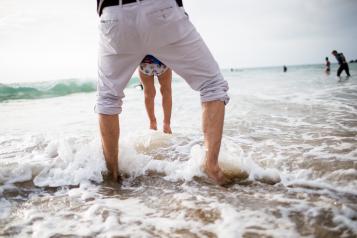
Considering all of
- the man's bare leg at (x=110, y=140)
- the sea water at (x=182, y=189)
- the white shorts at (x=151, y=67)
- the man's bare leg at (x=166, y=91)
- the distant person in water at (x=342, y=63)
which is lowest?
the sea water at (x=182, y=189)

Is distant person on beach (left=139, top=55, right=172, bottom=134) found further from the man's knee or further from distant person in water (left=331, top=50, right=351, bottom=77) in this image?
distant person in water (left=331, top=50, right=351, bottom=77)

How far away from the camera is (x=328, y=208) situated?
5.04 feet

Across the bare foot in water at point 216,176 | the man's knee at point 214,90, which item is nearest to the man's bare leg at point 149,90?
the man's knee at point 214,90

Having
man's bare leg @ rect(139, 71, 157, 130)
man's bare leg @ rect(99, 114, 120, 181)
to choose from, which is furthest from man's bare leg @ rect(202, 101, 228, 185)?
man's bare leg @ rect(139, 71, 157, 130)

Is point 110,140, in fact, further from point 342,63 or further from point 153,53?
point 342,63

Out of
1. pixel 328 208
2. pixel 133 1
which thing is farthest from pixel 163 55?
pixel 328 208

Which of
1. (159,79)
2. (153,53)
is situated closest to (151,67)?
(159,79)

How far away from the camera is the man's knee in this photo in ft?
6.46

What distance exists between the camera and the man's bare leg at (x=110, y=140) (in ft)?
6.95

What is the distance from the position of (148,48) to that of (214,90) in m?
0.54

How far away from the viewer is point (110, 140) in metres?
2.15

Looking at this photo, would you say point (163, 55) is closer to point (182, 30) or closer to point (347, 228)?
point (182, 30)

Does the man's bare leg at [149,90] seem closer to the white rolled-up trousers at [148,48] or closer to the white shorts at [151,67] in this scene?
the white shorts at [151,67]

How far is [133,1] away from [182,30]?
0.35 meters
